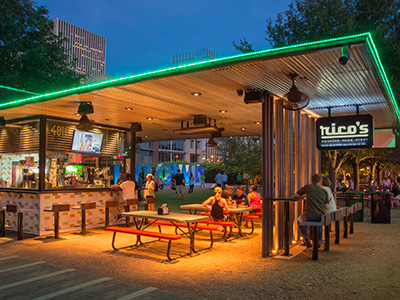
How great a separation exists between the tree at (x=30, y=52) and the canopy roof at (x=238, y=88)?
10.9 metres

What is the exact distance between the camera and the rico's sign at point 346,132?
8.12 metres

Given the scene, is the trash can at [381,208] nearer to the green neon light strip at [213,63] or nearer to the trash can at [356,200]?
the trash can at [356,200]

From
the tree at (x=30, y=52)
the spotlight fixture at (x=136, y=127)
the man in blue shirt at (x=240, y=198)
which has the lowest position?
the man in blue shirt at (x=240, y=198)

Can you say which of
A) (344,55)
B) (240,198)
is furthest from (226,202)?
(344,55)

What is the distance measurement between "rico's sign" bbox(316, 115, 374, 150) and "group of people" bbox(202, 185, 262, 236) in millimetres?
2581

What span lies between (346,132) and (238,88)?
112 inches

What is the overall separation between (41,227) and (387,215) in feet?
35.1

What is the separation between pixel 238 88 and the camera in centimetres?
722

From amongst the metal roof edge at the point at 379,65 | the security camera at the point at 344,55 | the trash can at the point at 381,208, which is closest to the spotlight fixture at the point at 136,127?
the metal roof edge at the point at 379,65

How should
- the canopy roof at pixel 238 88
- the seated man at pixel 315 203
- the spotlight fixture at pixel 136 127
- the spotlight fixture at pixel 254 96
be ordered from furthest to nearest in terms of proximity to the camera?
the spotlight fixture at pixel 136 127 → the seated man at pixel 315 203 → the spotlight fixture at pixel 254 96 → the canopy roof at pixel 238 88

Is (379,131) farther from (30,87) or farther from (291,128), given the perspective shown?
(30,87)

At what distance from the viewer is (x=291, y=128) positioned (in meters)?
8.59

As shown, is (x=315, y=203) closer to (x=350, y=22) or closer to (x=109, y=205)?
(x=109, y=205)

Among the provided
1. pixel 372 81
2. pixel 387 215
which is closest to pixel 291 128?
pixel 372 81
